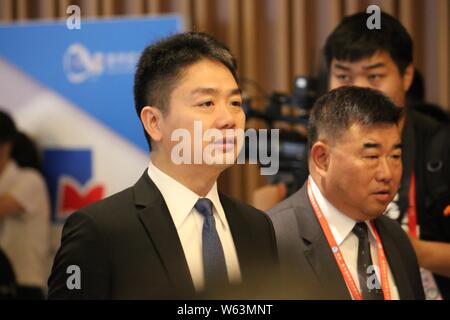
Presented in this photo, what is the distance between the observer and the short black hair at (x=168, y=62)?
1510 millimetres

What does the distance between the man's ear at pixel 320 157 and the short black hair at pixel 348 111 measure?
0.10 ft

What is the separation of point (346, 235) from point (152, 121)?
0.48 meters

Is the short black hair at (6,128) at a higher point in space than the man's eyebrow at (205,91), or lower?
lower

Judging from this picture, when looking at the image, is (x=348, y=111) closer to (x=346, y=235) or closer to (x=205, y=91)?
(x=346, y=235)

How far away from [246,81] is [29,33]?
1.00m

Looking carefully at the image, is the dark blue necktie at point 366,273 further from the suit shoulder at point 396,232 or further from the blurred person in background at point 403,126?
the blurred person in background at point 403,126

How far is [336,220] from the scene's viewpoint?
5.52 feet

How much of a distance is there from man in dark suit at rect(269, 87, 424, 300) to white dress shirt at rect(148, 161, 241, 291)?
159mm

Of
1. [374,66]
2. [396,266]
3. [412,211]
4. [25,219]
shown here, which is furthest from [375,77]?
[25,219]

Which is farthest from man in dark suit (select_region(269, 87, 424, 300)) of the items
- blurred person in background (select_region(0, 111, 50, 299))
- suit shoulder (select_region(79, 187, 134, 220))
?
blurred person in background (select_region(0, 111, 50, 299))

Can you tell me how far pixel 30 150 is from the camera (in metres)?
3.57

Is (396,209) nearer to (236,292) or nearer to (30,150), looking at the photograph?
(236,292)

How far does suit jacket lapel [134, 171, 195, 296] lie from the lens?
4.33 feet

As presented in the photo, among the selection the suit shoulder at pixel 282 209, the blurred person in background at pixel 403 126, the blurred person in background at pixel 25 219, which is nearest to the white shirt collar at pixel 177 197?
the suit shoulder at pixel 282 209
